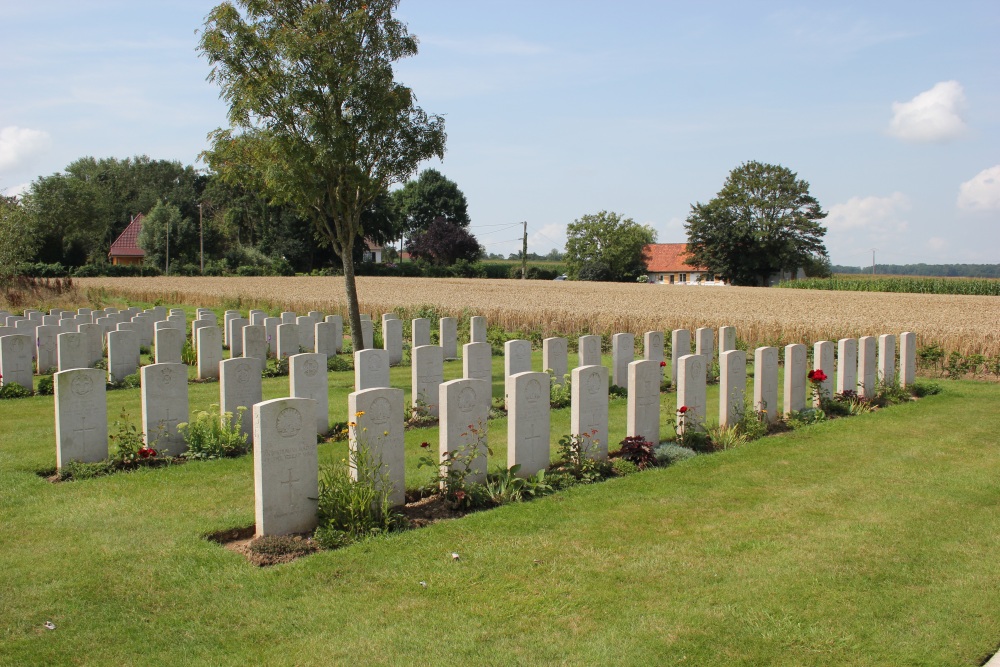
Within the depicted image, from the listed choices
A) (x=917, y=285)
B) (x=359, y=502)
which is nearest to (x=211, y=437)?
(x=359, y=502)

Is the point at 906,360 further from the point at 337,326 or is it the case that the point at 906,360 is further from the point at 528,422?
the point at 337,326

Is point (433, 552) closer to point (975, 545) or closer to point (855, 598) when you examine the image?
point (855, 598)

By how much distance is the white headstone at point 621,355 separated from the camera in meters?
14.6

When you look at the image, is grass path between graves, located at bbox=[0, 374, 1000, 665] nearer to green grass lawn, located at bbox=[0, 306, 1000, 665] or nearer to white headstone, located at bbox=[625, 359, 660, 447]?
green grass lawn, located at bbox=[0, 306, 1000, 665]

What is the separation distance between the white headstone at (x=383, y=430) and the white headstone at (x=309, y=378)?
305 cm

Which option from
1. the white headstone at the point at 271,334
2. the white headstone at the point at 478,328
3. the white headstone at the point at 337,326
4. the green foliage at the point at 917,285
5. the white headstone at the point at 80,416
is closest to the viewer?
the white headstone at the point at 80,416

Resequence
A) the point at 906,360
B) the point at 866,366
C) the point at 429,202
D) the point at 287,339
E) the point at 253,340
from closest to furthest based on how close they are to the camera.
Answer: the point at 866,366
the point at 906,360
the point at 253,340
the point at 287,339
the point at 429,202

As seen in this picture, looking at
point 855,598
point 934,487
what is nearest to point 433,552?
point 855,598

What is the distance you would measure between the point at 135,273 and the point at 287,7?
48.8 meters

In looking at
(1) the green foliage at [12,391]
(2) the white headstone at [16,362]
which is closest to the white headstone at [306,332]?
(2) the white headstone at [16,362]

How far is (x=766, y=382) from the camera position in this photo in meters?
11.6

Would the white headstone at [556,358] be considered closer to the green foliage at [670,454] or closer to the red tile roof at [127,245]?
the green foliage at [670,454]

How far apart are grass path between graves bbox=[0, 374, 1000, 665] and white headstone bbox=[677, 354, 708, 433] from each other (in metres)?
1.56

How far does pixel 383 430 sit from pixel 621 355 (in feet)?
26.8
